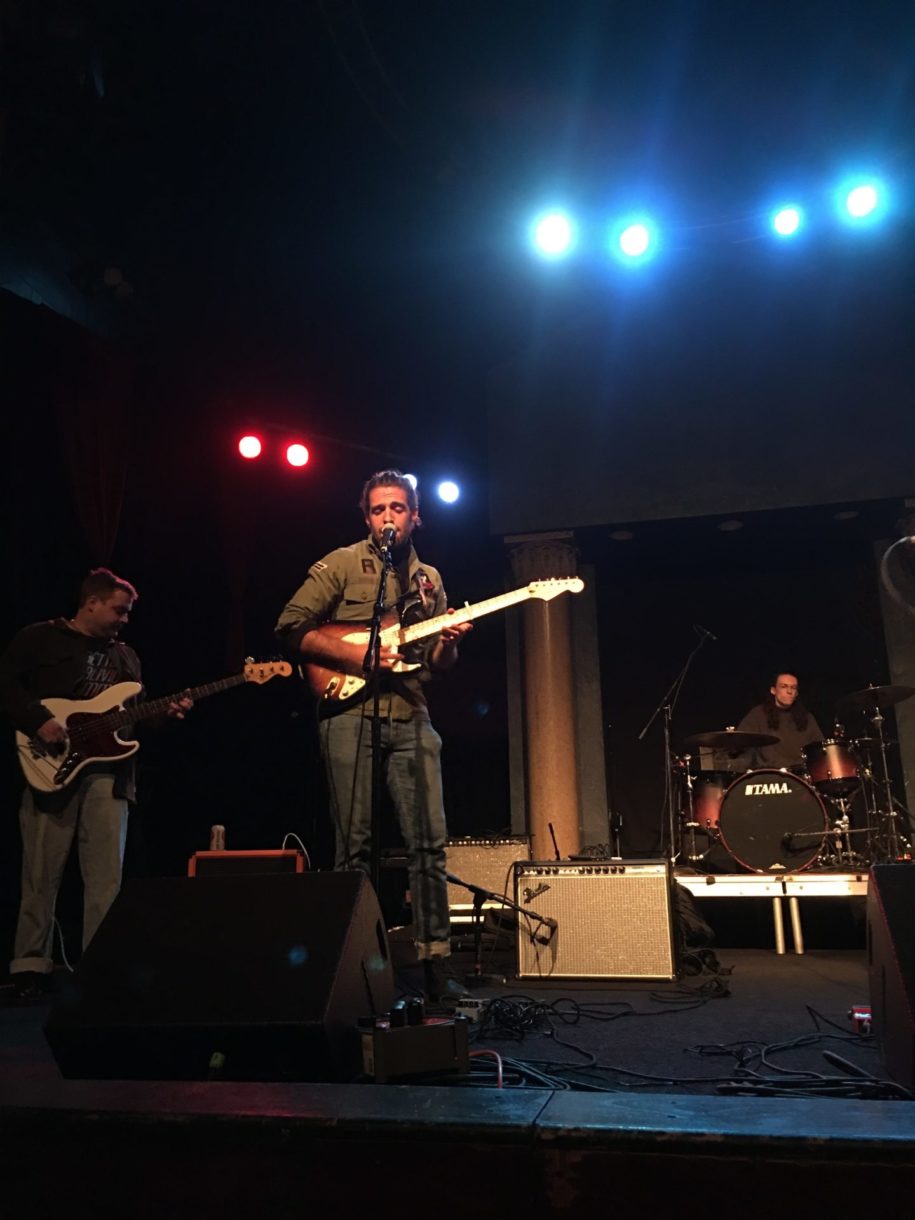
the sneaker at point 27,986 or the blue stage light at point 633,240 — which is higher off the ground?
the blue stage light at point 633,240

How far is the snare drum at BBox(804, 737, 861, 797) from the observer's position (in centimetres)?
594

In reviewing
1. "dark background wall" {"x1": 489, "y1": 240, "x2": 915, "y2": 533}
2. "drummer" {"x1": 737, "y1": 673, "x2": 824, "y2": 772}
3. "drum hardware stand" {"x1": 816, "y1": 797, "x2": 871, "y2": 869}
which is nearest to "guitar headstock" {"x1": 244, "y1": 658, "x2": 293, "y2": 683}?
"dark background wall" {"x1": 489, "y1": 240, "x2": 915, "y2": 533}

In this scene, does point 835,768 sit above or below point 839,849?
above

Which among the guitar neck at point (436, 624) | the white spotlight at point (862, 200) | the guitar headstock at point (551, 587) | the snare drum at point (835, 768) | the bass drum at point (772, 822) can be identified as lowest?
the bass drum at point (772, 822)

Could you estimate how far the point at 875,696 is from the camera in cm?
609

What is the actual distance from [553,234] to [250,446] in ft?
10.8

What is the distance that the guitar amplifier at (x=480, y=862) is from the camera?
6141 mm

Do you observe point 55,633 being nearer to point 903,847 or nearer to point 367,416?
point 367,416

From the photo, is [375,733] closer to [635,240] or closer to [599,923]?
[599,923]

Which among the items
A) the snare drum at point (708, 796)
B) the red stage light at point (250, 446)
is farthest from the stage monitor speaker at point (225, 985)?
the red stage light at point (250, 446)

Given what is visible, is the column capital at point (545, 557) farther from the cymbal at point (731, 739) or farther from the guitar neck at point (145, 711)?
the guitar neck at point (145, 711)

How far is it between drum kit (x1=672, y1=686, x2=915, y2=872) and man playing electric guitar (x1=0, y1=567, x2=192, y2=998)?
12.4 ft

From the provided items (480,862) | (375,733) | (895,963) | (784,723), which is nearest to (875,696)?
(784,723)

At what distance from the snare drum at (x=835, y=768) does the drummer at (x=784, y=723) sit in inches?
32.1
